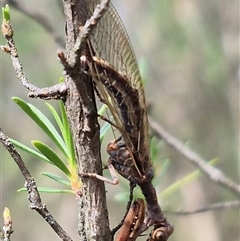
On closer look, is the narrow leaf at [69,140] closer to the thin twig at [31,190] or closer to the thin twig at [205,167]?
the thin twig at [31,190]

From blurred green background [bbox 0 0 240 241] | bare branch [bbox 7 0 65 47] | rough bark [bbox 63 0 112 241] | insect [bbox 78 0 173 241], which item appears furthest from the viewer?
blurred green background [bbox 0 0 240 241]

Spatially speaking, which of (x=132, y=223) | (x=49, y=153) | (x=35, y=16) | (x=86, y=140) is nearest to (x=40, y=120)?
(x=49, y=153)

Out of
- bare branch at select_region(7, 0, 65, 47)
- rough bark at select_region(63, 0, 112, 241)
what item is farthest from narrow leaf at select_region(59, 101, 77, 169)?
bare branch at select_region(7, 0, 65, 47)

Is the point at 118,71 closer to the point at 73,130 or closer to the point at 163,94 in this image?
the point at 73,130

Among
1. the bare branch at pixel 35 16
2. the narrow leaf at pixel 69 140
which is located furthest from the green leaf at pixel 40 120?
the bare branch at pixel 35 16

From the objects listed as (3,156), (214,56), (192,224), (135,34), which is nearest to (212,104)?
(214,56)

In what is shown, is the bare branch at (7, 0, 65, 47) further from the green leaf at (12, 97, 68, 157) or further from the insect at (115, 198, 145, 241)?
the insect at (115, 198, 145, 241)

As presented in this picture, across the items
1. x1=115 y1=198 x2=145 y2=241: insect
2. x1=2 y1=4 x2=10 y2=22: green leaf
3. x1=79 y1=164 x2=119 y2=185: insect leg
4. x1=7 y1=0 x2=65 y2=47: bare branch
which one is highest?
x1=7 y1=0 x2=65 y2=47: bare branch
